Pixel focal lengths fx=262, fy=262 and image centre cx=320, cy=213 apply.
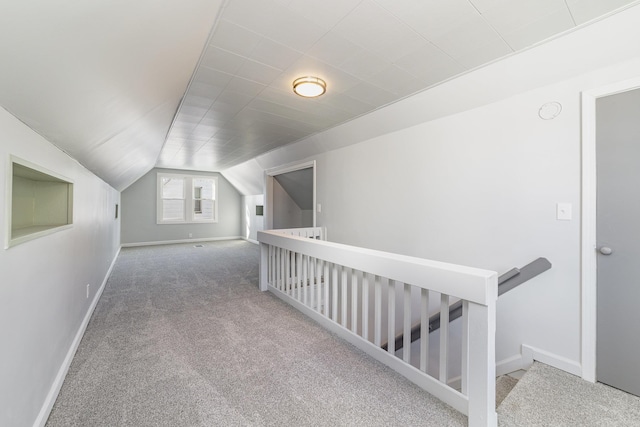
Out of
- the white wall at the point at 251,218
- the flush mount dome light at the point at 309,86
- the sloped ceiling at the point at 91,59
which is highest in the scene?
the flush mount dome light at the point at 309,86

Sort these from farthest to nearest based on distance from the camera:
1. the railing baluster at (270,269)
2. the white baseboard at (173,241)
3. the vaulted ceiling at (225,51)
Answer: the white baseboard at (173,241), the railing baluster at (270,269), the vaulted ceiling at (225,51)

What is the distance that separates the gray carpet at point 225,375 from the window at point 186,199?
544 centimetres

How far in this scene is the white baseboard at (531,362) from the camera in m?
1.86

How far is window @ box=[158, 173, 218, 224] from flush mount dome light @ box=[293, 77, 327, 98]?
22.9 feet

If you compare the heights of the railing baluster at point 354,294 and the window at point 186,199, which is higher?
the window at point 186,199

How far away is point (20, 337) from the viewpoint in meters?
1.22

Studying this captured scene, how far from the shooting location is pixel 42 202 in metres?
1.97

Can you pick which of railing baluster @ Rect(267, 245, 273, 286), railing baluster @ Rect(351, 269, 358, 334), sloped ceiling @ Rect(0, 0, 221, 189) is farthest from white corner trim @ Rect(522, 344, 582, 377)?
sloped ceiling @ Rect(0, 0, 221, 189)

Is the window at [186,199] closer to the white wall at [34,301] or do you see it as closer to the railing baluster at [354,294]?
the white wall at [34,301]

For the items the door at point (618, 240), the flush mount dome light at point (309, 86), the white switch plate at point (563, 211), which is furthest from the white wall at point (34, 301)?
the door at point (618, 240)

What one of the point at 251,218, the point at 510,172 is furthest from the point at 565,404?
the point at 251,218

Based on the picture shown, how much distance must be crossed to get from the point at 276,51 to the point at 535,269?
2.50 m

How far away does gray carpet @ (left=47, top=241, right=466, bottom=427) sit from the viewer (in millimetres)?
1432

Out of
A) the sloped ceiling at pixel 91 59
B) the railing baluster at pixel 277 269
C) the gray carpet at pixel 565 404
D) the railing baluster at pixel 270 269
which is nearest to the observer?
the sloped ceiling at pixel 91 59
